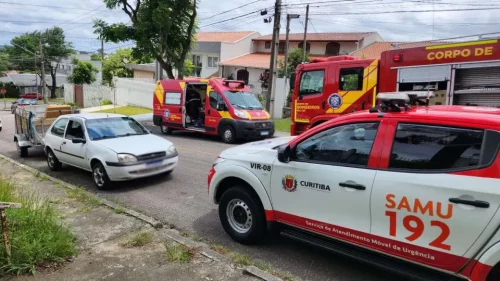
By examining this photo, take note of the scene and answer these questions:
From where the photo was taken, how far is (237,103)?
45.8ft

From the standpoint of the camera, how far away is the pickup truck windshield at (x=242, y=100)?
1394 cm

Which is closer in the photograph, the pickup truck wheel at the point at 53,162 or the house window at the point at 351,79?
the pickup truck wheel at the point at 53,162

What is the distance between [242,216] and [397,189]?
6.80 ft

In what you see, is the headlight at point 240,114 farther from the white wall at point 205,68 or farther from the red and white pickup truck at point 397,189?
the white wall at point 205,68

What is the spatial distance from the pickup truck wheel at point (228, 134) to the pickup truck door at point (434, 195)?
10.3 metres

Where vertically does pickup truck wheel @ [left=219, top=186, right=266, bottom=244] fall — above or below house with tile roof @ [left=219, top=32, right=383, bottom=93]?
below

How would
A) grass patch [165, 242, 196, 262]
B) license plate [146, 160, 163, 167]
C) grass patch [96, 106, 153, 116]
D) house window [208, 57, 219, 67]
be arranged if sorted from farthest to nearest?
house window [208, 57, 219, 67] → grass patch [96, 106, 153, 116] → license plate [146, 160, 163, 167] → grass patch [165, 242, 196, 262]

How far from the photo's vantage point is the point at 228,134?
1374 cm

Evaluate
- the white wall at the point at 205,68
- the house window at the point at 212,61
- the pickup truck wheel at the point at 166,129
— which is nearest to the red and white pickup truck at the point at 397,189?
the pickup truck wheel at the point at 166,129

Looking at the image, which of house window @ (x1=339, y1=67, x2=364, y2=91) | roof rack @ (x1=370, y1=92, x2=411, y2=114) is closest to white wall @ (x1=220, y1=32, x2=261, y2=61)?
house window @ (x1=339, y1=67, x2=364, y2=91)

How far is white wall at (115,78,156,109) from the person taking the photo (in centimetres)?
2941

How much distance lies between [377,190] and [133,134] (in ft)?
20.8

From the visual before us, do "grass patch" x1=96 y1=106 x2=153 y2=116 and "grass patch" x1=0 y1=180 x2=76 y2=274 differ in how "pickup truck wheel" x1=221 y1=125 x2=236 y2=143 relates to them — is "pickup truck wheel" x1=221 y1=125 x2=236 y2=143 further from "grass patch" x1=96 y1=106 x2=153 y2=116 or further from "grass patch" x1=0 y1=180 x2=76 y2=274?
"grass patch" x1=96 y1=106 x2=153 y2=116

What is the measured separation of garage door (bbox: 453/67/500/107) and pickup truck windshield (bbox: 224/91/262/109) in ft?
25.0
